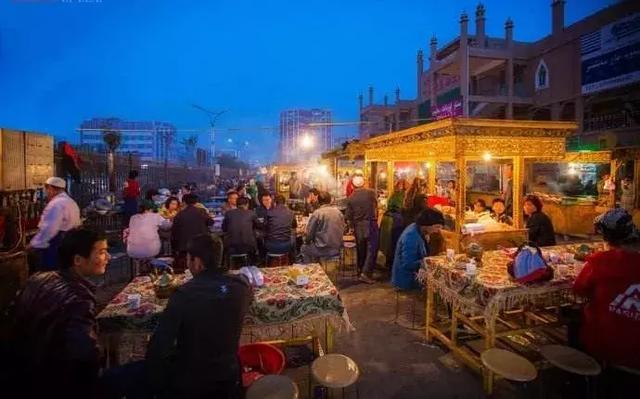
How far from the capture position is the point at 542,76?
63.4 ft

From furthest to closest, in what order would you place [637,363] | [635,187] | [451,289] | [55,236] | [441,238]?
[635,187] < [441,238] < [55,236] < [451,289] < [637,363]

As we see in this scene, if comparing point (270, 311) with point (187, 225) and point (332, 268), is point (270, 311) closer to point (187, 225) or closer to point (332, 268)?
point (187, 225)

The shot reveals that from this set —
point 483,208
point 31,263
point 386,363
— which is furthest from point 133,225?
point 483,208

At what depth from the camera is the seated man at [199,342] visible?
2.22 meters

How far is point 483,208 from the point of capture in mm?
8422

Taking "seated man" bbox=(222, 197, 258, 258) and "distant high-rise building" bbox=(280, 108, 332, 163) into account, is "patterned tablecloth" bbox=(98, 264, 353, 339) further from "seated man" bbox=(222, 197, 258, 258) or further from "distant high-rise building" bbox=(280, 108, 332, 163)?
"distant high-rise building" bbox=(280, 108, 332, 163)

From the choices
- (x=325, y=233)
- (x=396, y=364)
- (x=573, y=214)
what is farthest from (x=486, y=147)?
(x=573, y=214)

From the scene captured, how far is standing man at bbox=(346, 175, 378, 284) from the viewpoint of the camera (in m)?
7.38

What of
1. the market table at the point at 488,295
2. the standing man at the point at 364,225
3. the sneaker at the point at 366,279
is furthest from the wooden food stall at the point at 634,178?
the sneaker at the point at 366,279

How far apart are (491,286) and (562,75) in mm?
19048

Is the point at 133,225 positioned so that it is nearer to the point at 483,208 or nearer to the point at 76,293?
the point at 76,293

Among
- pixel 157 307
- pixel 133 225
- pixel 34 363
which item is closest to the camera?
pixel 34 363

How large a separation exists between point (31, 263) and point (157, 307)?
15.6 feet

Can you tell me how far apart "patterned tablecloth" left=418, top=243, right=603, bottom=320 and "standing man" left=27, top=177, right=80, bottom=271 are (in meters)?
5.48
